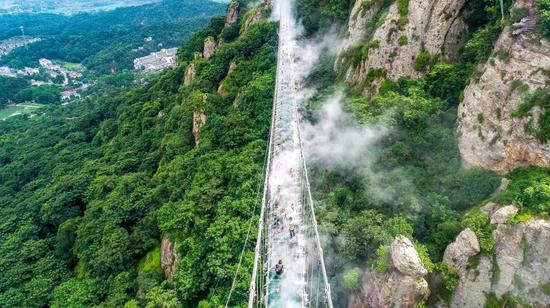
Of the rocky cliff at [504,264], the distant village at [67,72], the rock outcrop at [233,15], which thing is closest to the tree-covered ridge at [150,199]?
the rocky cliff at [504,264]

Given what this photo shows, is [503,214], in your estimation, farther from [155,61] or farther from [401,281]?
[155,61]

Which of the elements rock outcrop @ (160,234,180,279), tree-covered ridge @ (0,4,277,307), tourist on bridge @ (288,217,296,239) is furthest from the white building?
tourist on bridge @ (288,217,296,239)

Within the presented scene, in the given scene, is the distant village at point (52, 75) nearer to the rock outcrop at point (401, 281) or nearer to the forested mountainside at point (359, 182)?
the forested mountainside at point (359, 182)

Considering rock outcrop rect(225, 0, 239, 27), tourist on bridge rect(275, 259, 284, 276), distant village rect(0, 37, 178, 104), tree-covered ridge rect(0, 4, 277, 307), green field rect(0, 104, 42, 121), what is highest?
rock outcrop rect(225, 0, 239, 27)

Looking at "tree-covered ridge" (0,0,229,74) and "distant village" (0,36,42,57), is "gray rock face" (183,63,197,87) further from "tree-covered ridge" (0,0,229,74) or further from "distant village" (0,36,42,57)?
"distant village" (0,36,42,57)

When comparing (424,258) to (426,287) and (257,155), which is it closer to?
(426,287)

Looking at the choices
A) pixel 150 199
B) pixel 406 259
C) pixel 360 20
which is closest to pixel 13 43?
pixel 150 199

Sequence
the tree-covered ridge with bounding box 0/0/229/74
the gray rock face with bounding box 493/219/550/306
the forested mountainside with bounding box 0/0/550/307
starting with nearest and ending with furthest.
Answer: the gray rock face with bounding box 493/219/550/306 < the forested mountainside with bounding box 0/0/550/307 < the tree-covered ridge with bounding box 0/0/229/74
